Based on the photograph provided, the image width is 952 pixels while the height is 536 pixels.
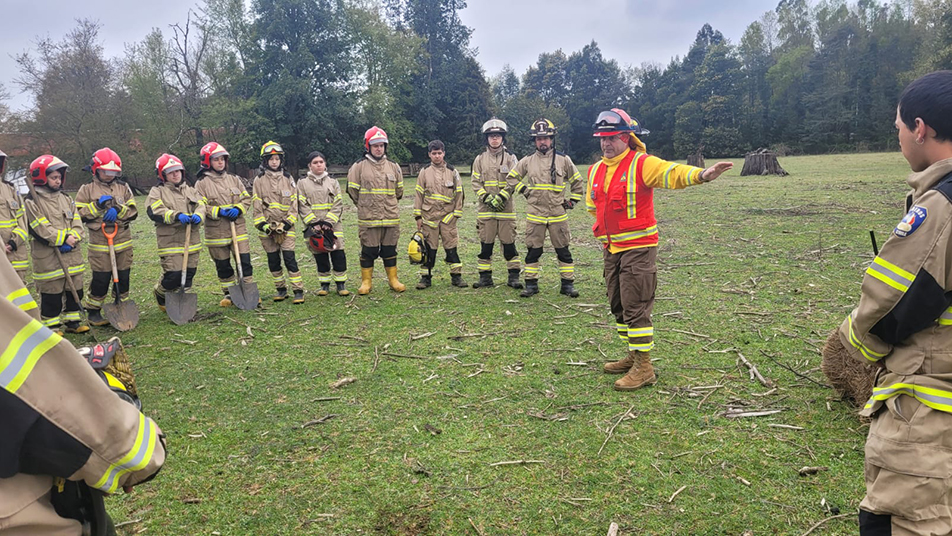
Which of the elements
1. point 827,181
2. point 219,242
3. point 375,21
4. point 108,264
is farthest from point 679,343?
point 375,21

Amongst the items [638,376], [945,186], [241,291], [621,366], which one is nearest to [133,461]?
[945,186]

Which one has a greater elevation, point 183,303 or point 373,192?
point 373,192

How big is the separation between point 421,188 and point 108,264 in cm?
474

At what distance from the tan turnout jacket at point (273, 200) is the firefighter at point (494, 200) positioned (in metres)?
2.95

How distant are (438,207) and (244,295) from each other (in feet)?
11.0

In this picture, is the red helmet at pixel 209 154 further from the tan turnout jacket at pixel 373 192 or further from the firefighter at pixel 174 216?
the tan turnout jacket at pixel 373 192

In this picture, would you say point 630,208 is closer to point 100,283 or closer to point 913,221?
point 913,221

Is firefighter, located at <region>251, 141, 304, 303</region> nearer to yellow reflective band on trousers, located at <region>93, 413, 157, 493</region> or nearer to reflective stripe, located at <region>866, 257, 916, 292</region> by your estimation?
yellow reflective band on trousers, located at <region>93, 413, 157, 493</region>

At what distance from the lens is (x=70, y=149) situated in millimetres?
34000

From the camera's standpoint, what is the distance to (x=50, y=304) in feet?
25.1

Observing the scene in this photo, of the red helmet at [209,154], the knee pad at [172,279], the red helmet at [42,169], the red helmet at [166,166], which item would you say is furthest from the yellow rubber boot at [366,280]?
the red helmet at [42,169]

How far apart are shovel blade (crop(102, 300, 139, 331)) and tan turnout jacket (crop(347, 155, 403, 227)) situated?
3502 millimetres

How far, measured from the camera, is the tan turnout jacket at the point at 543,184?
8.91m

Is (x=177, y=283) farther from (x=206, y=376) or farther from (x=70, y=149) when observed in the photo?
(x=70, y=149)
